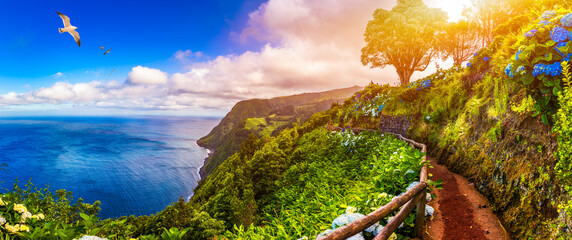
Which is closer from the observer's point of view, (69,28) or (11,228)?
(11,228)

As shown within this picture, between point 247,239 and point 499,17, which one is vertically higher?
point 499,17

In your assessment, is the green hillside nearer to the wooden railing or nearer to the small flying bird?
the wooden railing

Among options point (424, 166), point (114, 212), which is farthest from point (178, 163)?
point (424, 166)

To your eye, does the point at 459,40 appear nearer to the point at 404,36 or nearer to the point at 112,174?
the point at 404,36

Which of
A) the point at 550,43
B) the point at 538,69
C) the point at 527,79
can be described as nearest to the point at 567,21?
the point at 550,43

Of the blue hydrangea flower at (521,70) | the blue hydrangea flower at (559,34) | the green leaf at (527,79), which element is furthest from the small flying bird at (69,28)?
the blue hydrangea flower at (559,34)

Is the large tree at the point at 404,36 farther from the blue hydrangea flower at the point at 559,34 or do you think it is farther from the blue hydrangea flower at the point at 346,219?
the blue hydrangea flower at the point at 346,219

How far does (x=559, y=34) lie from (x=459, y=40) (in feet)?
94.8

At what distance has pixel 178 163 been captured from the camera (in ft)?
534

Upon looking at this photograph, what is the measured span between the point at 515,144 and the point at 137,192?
5260 inches

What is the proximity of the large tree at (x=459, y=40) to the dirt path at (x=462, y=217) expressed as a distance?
1038 inches

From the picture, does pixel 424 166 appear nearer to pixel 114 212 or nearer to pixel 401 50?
pixel 401 50

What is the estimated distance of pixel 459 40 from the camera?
25.8 meters

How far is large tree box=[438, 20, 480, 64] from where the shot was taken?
24.4 metres
